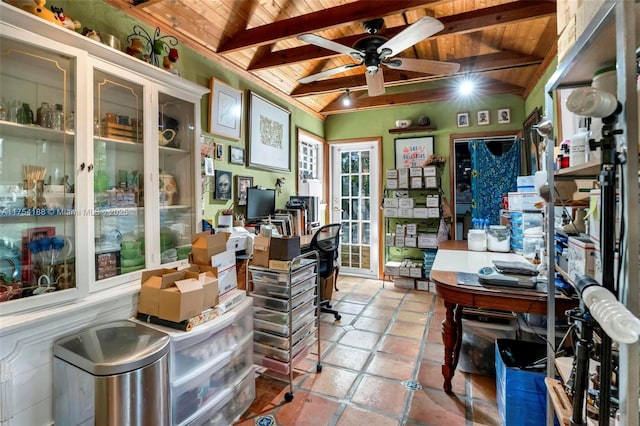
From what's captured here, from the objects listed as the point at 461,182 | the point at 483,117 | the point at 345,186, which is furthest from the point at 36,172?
the point at 483,117

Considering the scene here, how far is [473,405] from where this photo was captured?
186 centimetres

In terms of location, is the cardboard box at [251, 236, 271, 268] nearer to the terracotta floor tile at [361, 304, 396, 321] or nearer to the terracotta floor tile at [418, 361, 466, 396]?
the terracotta floor tile at [418, 361, 466, 396]

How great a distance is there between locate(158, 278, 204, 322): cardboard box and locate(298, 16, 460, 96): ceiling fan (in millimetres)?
1662

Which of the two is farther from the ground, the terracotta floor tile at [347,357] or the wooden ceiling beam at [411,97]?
the wooden ceiling beam at [411,97]

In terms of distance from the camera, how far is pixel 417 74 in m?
3.45

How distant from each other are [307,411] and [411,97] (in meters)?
4.03

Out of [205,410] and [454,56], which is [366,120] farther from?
[205,410]

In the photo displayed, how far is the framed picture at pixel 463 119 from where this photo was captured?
4.22m

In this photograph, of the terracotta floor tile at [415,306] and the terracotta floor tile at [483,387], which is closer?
the terracotta floor tile at [483,387]

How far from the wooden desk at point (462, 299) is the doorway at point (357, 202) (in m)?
2.33

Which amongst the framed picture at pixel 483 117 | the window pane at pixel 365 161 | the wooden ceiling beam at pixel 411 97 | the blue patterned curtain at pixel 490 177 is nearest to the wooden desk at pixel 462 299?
the blue patterned curtain at pixel 490 177

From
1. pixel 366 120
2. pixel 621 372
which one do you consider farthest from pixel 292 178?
pixel 621 372

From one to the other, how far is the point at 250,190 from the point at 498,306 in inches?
94.1

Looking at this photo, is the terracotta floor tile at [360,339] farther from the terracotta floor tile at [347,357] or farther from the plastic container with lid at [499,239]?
the plastic container with lid at [499,239]
